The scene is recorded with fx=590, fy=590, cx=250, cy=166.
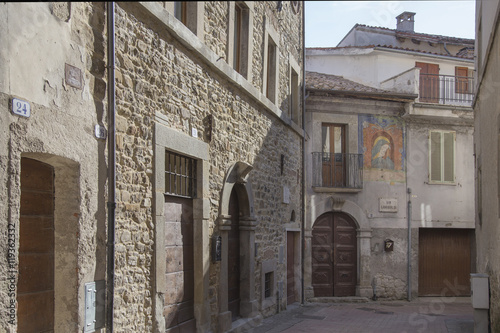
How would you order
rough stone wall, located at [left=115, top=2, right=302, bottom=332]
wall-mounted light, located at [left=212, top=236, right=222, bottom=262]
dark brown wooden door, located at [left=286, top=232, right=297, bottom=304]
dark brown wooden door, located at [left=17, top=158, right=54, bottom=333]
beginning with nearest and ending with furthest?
dark brown wooden door, located at [left=17, top=158, right=54, bottom=333] < rough stone wall, located at [left=115, top=2, right=302, bottom=332] < wall-mounted light, located at [left=212, top=236, right=222, bottom=262] < dark brown wooden door, located at [left=286, top=232, right=297, bottom=304]

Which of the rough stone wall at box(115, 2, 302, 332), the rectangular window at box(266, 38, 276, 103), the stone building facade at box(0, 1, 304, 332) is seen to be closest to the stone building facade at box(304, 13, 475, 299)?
the rectangular window at box(266, 38, 276, 103)

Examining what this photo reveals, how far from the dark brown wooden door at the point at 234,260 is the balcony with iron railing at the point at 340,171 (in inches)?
220

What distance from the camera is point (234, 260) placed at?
959 cm

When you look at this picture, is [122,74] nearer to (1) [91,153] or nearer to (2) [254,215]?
(1) [91,153]

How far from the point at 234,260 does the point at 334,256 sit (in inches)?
241

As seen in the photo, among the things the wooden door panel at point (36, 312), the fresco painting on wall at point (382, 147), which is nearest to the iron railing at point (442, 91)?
the fresco painting on wall at point (382, 147)

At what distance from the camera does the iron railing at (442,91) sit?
53.3 ft

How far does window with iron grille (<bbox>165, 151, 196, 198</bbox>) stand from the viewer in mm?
7074

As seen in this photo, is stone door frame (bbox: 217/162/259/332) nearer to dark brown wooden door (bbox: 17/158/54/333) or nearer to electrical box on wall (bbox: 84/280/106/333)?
electrical box on wall (bbox: 84/280/106/333)

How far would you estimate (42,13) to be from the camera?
4.66 m

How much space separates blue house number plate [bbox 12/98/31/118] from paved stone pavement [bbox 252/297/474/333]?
5.99 meters

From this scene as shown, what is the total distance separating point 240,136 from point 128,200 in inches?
147

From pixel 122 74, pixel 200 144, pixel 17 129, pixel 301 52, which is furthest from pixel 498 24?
pixel 301 52

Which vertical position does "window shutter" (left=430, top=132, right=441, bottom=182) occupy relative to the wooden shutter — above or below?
below
